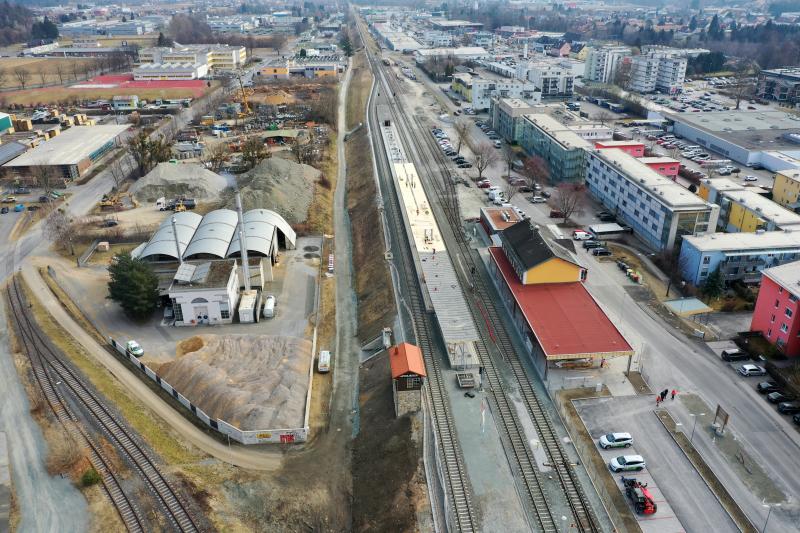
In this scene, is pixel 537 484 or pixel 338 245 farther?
pixel 338 245

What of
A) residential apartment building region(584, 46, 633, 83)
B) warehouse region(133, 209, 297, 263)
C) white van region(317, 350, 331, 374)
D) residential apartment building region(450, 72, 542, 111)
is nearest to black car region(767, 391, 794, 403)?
white van region(317, 350, 331, 374)

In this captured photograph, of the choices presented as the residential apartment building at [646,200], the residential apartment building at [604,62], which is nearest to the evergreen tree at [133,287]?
the residential apartment building at [646,200]

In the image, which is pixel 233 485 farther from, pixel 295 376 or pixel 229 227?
pixel 229 227

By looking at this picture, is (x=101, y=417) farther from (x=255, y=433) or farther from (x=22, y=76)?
(x=22, y=76)

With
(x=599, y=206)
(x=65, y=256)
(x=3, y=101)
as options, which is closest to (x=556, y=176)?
(x=599, y=206)

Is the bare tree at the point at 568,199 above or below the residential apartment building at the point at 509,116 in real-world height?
below

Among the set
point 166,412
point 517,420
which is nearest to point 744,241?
point 517,420

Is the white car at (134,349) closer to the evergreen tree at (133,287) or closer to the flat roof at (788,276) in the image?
the evergreen tree at (133,287)
